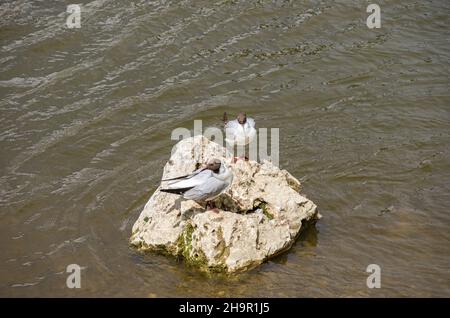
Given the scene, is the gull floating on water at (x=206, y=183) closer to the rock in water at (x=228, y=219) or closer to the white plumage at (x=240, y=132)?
the rock in water at (x=228, y=219)

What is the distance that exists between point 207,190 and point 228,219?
1.46 ft

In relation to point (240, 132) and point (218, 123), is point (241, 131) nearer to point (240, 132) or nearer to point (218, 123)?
point (240, 132)

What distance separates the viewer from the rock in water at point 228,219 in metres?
6.63

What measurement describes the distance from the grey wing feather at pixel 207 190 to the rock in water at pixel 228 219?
0.82 ft

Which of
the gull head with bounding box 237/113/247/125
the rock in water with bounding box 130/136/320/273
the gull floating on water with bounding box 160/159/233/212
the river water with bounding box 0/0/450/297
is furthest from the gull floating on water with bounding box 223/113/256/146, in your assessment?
the river water with bounding box 0/0/450/297

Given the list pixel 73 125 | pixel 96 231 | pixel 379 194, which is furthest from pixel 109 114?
pixel 379 194

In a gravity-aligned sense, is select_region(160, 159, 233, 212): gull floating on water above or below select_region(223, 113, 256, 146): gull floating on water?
below

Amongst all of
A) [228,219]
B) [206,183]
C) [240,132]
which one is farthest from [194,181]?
[240,132]

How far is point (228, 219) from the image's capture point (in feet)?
22.0

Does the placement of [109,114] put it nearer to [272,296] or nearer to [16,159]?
[16,159]

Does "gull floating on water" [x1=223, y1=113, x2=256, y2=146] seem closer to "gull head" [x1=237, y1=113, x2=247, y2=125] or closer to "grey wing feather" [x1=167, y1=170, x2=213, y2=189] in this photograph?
"gull head" [x1=237, y1=113, x2=247, y2=125]

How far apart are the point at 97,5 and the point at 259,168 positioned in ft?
22.9

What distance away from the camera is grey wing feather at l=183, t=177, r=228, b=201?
6512 mm

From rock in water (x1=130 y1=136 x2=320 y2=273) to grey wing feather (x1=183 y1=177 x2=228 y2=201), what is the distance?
249 millimetres
